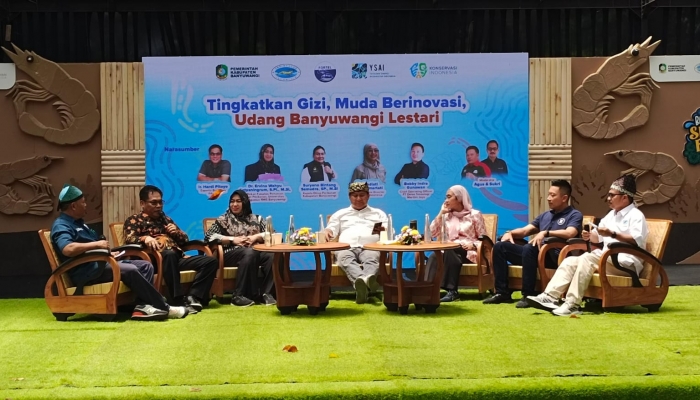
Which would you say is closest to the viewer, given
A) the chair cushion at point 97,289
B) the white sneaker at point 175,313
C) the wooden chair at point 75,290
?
the wooden chair at point 75,290

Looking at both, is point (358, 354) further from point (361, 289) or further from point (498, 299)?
point (498, 299)

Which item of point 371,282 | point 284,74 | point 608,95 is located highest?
point 284,74

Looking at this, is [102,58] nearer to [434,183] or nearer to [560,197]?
[434,183]

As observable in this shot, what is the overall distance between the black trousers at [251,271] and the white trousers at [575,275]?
2.24 meters

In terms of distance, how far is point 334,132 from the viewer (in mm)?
9477

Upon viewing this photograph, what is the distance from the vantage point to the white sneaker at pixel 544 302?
639 centimetres

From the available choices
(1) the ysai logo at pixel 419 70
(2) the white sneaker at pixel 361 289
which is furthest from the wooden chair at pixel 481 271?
(1) the ysai logo at pixel 419 70

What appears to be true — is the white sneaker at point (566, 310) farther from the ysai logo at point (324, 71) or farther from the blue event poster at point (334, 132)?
the ysai logo at point (324, 71)

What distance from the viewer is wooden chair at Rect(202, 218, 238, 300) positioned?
7.24m

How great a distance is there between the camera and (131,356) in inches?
191

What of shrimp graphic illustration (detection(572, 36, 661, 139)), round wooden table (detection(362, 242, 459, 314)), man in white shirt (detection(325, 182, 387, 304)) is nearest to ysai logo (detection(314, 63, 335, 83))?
man in white shirt (detection(325, 182, 387, 304))

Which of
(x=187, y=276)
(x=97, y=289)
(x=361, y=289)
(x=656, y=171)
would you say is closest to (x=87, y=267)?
(x=97, y=289)

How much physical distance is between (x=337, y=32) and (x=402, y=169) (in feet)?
6.19

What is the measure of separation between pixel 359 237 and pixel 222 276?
118 cm
